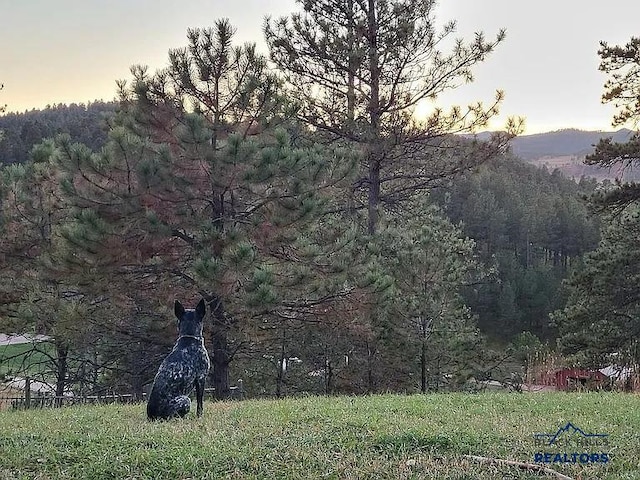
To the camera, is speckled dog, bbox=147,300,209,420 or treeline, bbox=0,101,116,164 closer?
speckled dog, bbox=147,300,209,420

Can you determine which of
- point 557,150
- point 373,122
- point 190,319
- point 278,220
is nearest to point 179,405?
point 190,319

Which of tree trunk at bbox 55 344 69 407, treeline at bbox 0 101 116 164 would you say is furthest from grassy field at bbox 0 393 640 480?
treeline at bbox 0 101 116 164

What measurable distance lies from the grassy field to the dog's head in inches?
31.2

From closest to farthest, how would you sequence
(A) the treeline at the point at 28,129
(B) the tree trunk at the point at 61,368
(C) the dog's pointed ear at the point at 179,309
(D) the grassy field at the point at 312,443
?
(D) the grassy field at the point at 312,443 < (C) the dog's pointed ear at the point at 179,309 < (B) the tree trunk at the point at 61,368 < (A) the treeline at the point at 28,129

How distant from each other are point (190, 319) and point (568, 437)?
3.42 metres

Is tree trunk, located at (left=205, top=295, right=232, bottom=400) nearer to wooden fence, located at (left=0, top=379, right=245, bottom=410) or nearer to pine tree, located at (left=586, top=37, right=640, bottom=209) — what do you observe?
wooden fence, located at (left=0, top=379, right=245, bottom=410)

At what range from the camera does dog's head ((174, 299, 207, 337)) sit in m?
6.17

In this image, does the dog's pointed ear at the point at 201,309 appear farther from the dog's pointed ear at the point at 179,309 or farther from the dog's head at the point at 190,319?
the dog's pointed ear at the point at 179,309

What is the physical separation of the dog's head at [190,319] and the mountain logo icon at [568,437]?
312 cm

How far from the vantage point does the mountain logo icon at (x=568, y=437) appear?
471cm

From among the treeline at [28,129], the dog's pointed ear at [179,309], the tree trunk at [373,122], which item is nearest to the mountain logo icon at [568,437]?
the dog's pointed ear at [179,309]

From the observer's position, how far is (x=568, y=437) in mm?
4840

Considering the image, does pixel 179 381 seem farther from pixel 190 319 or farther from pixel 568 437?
pixel 568 437

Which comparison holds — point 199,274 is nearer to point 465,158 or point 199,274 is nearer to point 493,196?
point 465,158
